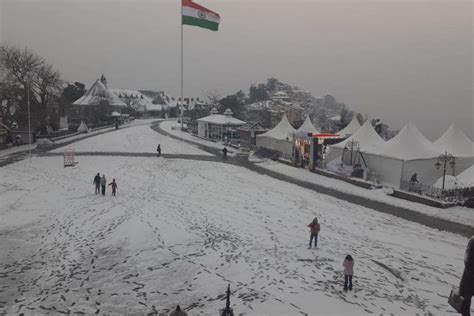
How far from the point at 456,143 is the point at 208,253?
2751 centimetres

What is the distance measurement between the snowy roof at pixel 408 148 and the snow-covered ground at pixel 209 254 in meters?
7.87

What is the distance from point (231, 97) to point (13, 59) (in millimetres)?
A: 43995

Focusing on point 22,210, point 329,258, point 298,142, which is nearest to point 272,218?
point 329,258

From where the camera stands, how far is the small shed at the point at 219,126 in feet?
161

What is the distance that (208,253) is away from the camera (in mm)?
14117

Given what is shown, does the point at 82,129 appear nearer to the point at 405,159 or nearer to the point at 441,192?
the point at 405,159

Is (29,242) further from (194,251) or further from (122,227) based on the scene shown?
(194,251)

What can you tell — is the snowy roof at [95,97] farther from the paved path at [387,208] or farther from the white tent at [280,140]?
the paved path at [387,208]

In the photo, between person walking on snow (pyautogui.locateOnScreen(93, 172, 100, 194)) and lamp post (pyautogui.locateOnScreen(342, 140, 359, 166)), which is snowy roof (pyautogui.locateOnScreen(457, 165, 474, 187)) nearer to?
lamp post (pyautogui.locateOnScreen(342, 140, 359, 166))

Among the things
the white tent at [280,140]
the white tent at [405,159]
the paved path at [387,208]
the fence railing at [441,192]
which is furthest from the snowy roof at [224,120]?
the fence railing at [441,192]

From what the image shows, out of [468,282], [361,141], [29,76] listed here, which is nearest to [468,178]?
[361,141]

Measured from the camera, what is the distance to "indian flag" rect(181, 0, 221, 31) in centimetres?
4381

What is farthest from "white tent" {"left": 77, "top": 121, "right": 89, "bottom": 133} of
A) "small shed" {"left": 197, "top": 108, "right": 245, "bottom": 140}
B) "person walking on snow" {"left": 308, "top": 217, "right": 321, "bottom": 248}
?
"person walking on snow" {"left": 308, "top": 217, "right": 321, "bottom": 248}

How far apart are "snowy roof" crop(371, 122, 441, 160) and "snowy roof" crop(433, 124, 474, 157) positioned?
8.86ft
